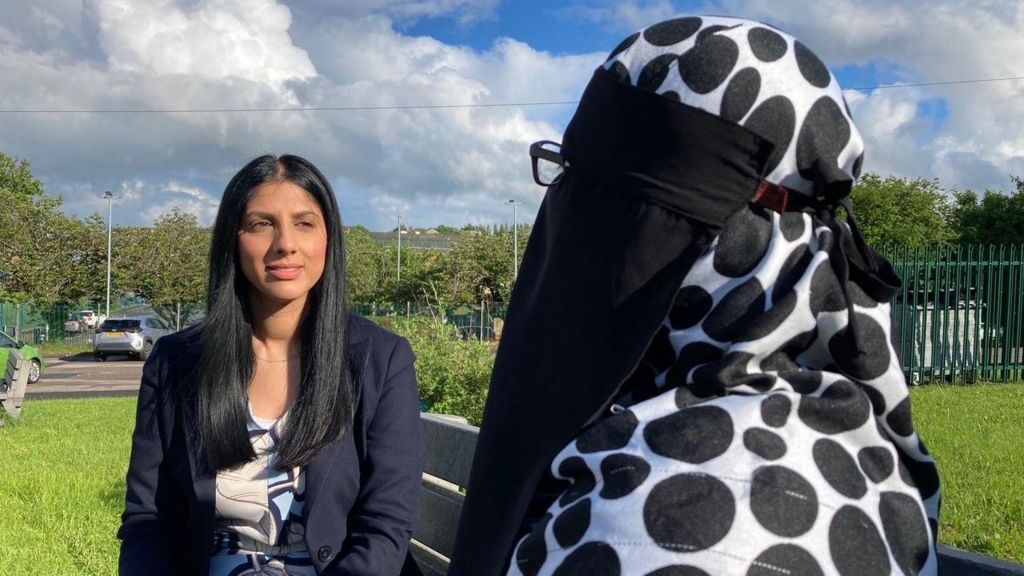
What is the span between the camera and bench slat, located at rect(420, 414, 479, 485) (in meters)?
2.74

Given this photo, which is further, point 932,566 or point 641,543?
point 932,566

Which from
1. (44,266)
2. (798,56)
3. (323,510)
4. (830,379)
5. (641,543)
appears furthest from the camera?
(44,266)

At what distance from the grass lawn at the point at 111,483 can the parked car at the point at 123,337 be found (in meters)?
18.6

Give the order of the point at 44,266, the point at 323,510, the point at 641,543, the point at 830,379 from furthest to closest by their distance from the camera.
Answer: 1. the point at 44,266
2. the point at 323,510
3. the point at 830,379
4. the point at 641,543

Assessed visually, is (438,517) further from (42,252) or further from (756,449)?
(42,252)

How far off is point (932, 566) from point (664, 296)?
18.9 inches

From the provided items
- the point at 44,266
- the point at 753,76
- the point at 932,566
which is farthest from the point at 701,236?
the point at 44,266

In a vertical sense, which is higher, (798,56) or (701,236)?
(798,56)

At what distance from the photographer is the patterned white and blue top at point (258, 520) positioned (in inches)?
95.6

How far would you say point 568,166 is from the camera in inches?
49.9

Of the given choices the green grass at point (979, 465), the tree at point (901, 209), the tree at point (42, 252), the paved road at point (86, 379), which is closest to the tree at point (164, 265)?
the tree at point (42, 252)

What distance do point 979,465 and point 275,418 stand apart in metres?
4.23

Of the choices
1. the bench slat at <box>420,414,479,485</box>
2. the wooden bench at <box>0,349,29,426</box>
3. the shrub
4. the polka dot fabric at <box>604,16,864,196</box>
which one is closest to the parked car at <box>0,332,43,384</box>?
the wooden bench at <box>0,349,29,426</box>

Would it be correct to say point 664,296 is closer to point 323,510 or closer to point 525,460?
point 525,460
